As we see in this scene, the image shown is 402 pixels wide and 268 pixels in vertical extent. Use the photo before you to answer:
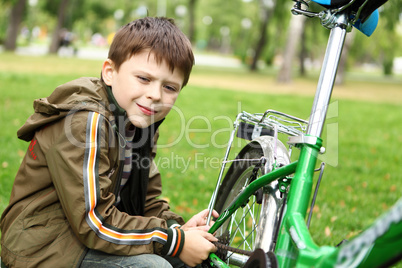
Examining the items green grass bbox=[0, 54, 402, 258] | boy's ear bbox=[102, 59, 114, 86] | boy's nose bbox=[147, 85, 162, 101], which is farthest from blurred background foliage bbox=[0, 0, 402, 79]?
green grass bbox=[0, 54, 402, 258]

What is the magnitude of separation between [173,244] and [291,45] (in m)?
14.7

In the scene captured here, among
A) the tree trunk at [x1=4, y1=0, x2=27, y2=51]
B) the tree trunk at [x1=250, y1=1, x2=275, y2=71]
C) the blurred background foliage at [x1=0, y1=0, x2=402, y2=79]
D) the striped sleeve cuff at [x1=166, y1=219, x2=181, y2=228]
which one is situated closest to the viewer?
the striped sleeve cuff at [x1=166, y1=219, x2=181, y2=228]

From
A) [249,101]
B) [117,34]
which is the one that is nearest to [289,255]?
[117,34]

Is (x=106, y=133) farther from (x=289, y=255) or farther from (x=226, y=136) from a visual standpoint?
(x=226, y=136)

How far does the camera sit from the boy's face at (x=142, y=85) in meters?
1.80

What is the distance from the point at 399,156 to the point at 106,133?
16.1 ft

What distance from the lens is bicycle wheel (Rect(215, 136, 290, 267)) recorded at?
5.09ft

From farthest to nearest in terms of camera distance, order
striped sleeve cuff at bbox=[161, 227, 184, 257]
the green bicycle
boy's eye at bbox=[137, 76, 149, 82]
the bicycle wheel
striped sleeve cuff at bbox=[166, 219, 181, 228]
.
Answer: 1. striped sleeve cuff at bbox=[166, 219, 181, 228]
2. boy's eye at bbox=[137, 76, 149, 82]
3. striped sleeve cuff at bbox=[161, 227, 184, 257]
4. the bicycle wheel
5. the green bicycle

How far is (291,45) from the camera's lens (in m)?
15.6

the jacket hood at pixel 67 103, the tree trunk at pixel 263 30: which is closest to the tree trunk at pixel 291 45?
the tree trunk at pixel 263 30

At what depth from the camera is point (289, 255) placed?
1243mm

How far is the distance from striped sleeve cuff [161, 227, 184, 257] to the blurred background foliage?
3.59ft

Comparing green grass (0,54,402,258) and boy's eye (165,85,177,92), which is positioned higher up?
boy's eye (165,85,177,92)

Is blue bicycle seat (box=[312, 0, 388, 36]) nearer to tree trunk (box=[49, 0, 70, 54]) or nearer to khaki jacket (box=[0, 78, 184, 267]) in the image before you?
khaki jacket (box=[0, 78, 184, 267])
